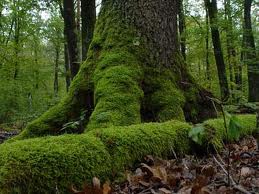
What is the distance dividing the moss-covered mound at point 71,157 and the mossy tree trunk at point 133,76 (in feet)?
2.65

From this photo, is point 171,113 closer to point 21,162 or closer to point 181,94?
point 181,94

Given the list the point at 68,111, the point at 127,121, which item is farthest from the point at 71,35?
the point at 127,121

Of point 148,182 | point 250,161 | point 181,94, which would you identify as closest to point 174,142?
point 250,161

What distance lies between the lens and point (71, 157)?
2.62 meters

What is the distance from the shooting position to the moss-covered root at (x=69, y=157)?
2.40 m

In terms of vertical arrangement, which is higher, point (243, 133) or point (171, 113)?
point (171, 113)

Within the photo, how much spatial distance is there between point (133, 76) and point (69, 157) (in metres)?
2.25

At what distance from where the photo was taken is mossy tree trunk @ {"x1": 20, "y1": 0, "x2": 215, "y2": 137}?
450cm

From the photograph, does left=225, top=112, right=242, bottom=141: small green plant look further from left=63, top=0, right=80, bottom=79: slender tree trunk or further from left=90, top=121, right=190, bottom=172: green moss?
left=63, top=0, right=80, bottom=79: slender tree trunk

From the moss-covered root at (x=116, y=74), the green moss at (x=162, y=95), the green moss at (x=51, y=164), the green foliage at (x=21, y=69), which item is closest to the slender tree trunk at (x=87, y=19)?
the green foliage at (x=21, y=69)

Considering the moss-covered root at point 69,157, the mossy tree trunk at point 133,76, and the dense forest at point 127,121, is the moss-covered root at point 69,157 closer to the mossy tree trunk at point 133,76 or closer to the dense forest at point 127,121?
the dense forest at point 127,121

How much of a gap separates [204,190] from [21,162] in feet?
4.03

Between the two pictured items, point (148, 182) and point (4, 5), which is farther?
point (4, 5)

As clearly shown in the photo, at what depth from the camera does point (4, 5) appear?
2431cm
